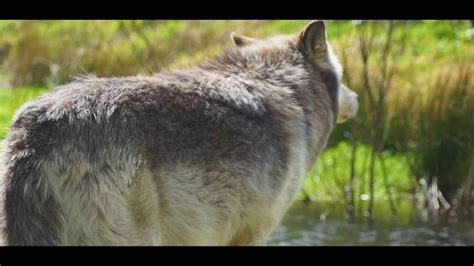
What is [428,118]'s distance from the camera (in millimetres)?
12305

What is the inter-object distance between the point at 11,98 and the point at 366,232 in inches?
311

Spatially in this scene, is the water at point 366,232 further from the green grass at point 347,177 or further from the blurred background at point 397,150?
the green grass at point 347,177

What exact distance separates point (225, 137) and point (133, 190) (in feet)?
2.85

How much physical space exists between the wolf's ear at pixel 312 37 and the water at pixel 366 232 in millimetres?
3531

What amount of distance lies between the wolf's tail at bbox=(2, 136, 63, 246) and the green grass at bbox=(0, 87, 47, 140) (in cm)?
979

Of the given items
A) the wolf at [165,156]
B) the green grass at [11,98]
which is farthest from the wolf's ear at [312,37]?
the green grass at [11,98]

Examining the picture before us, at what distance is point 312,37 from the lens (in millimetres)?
7027

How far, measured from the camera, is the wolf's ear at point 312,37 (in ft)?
22.9

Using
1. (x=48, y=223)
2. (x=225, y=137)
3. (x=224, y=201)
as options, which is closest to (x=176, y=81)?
(x=225, y=137)

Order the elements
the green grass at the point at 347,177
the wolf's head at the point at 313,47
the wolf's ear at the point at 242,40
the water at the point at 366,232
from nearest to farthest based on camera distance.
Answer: the wolf's head at the point at 313,47 → the wolf's ear at the point at 242,40 → the water at the point at 366,232 → the green grass at the point at 347,177

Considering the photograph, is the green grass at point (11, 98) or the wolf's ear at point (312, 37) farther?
A: the green grass at point (11, 98)

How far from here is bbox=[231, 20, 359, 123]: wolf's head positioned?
696 cm

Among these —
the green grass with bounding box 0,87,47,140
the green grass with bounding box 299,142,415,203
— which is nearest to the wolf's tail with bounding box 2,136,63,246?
the green grass with bounding box 299,142,415,203
